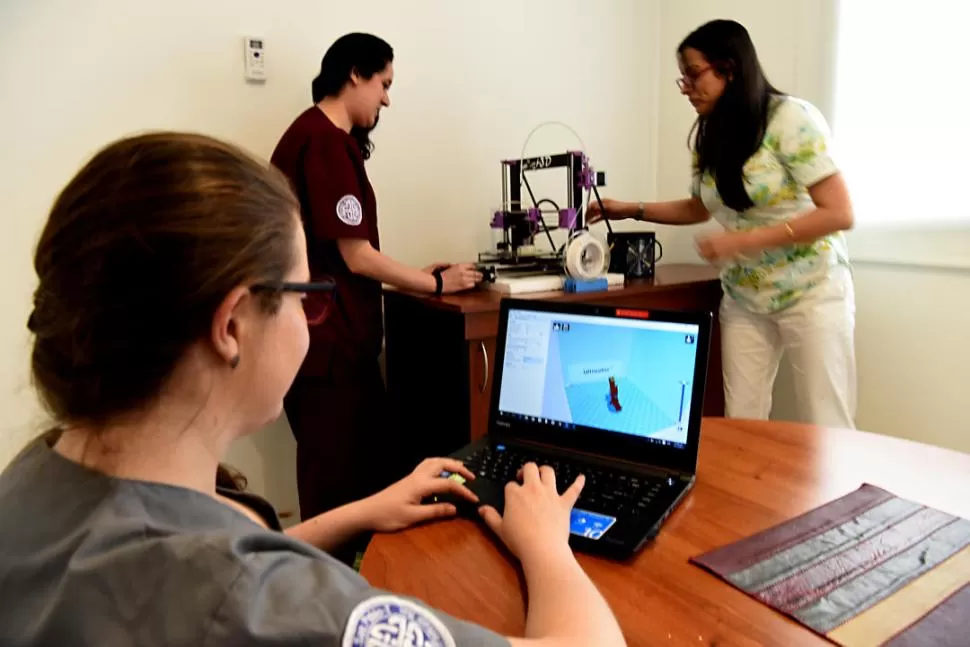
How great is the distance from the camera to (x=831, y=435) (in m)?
1.21

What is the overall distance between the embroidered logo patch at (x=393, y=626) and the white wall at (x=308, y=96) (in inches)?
57.8

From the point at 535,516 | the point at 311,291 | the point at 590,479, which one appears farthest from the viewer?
the point at 590,479

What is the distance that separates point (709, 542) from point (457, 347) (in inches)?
41.3

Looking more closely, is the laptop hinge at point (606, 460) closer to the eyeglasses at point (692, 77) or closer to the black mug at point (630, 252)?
the black mug at point (630, 252)

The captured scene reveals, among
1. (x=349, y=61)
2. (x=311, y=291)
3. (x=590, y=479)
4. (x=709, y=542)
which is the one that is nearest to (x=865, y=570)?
(x=709, y=542)

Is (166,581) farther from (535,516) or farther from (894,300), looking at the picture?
(894,300)

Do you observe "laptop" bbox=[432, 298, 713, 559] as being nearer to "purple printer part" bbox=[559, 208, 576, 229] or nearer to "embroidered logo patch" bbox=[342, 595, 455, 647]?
"embroidered logo patch" bbox=[342, 595, 455, 647]

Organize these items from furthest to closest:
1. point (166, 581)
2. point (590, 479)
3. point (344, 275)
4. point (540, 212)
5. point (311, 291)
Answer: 1. point (540, 212)
2. point (344, 275)
3. point (590, 479)
4. point (311, 291)
5. point (166, 581)

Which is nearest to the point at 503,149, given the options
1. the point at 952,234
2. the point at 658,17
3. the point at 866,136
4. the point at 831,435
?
the point at 658,17

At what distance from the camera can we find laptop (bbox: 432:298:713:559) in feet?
3.29

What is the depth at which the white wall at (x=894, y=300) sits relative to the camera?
6.41ft

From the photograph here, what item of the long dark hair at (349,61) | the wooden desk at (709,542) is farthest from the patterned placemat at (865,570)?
the long dark hair at (349,61)

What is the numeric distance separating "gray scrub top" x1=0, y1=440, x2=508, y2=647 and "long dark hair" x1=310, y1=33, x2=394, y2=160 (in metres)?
1.50

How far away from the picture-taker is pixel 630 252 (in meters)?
2.16
